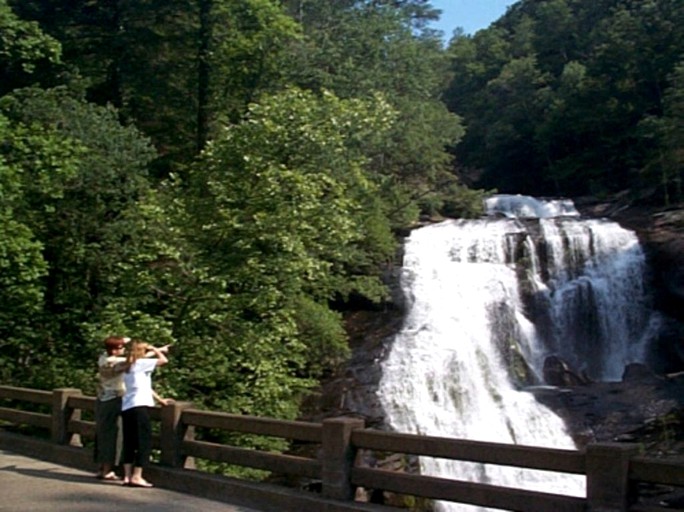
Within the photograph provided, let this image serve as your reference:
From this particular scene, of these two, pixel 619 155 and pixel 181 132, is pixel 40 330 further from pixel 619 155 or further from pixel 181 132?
pixel 619 155

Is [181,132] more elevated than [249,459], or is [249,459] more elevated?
[181,132]

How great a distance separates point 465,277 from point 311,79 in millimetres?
7910

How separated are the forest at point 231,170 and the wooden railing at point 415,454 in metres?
6.85

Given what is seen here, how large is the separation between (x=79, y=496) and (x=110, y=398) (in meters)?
1.20

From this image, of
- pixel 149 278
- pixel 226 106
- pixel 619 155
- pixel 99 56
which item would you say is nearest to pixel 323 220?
pixel 149 278

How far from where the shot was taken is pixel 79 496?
10.7 metres

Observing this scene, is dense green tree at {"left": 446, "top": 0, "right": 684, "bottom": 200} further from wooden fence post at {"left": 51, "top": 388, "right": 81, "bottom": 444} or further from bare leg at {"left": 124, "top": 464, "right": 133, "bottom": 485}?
bare leg at {"left": 124, "top": 464, "right": 133, "bottom": 485}

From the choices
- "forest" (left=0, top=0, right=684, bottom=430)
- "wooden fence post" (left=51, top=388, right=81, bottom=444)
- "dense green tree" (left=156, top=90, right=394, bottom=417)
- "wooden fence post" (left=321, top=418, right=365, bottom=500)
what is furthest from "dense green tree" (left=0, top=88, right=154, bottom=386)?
"wooden fence post" (left=321, top=418, right=365, bottom=500)

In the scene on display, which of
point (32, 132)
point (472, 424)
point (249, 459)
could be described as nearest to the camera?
point (249, 459)

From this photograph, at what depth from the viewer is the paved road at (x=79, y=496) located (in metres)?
9.99

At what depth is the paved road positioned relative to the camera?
9992 mm

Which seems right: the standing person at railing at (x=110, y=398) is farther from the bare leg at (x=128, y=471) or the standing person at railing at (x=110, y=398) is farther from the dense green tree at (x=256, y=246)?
the dense green tree at (x=256, y=246)

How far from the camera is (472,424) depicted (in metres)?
24.9

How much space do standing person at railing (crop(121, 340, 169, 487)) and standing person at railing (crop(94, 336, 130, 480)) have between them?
176 millimetres
